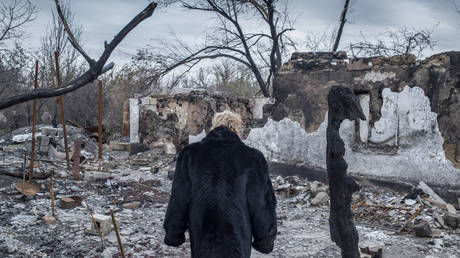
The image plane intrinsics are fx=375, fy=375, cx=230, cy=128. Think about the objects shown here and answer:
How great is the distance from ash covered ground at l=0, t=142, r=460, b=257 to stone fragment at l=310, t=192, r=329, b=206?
0.02 metres

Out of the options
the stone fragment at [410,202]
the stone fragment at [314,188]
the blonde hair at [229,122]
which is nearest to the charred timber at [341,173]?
the blonde hair at [229,122]

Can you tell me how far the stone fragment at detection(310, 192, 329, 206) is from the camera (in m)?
6.89

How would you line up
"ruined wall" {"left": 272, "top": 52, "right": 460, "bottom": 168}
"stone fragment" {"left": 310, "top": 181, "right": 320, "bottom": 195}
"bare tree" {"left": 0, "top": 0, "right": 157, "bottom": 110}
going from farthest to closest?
"stone fragment" {"left": 310, "top": 181, "right": 320, "bottom": 195} < "ruined wall" {"left": 272, "top": 52, "right": 460, "bottom": 168} < "bare tree" {"left": 0, "top": 0, "right": 157, "bottom": 110}

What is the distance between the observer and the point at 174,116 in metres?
12.9

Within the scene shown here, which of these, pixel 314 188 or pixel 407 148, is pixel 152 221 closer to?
pixel 314 188

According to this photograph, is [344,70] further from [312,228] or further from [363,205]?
[312,228]

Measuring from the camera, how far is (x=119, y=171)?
10469 millimetres

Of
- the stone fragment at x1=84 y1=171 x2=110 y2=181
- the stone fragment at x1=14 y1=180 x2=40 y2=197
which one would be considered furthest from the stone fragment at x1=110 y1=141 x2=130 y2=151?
the stone fragment at x1=14 y1=180 x2=40 y2=197

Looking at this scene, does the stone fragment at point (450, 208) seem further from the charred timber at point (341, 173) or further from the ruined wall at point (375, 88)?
the charred timber at point (341, 173)

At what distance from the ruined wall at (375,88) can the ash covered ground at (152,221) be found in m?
1.11

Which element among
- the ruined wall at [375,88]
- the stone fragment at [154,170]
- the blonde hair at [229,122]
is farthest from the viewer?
the stone fragment at [154,170]

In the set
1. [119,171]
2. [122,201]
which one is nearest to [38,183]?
[122,201]

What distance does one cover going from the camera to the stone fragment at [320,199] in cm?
689

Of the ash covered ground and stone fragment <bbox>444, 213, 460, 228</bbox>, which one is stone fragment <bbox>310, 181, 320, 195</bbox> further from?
stone fragment <bbox>444, 213, 460, 228</bbox>
